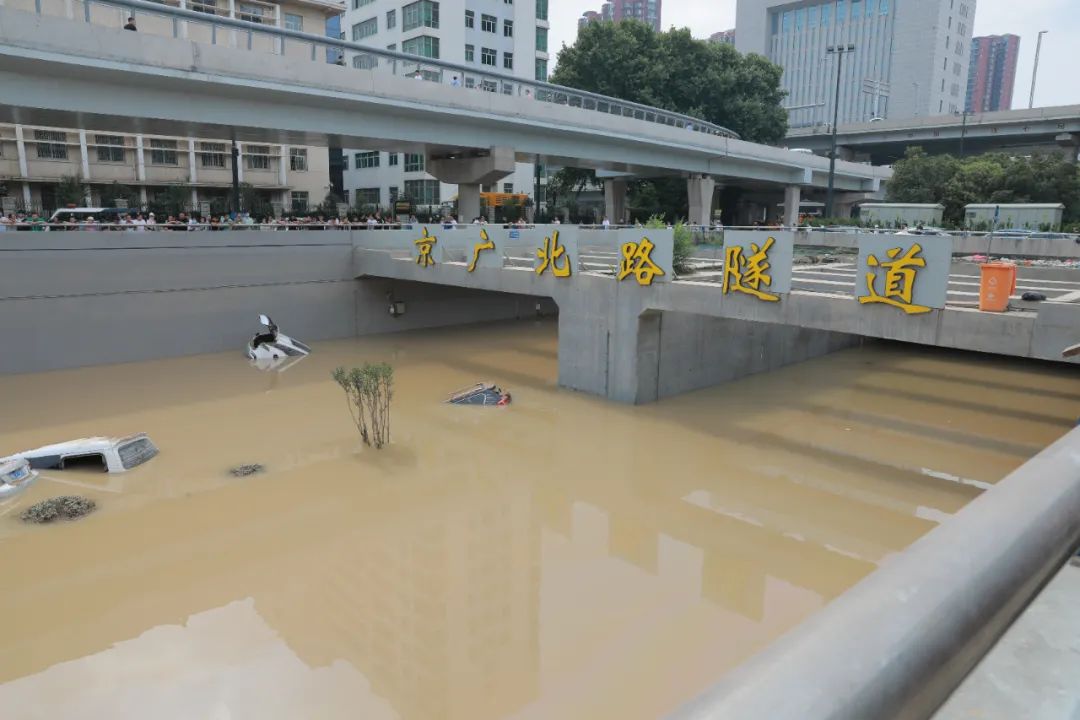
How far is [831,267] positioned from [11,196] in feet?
154

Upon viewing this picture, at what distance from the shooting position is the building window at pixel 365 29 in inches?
2208

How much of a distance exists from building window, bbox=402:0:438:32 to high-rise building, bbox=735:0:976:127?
42021 millimetres

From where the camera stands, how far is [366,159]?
5938 centimetres

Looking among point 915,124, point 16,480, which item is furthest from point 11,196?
point 915,124

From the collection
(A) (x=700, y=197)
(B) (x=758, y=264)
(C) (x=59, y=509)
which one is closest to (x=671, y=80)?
(A) (x=700, y=197)

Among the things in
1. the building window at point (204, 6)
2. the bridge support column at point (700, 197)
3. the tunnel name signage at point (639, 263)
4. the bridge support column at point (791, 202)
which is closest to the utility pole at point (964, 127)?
the bridge support column at point (791, 202)

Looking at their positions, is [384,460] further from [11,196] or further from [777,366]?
[11,196]

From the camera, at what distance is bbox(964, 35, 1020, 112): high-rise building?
155250 mm

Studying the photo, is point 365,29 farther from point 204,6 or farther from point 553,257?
point 553,257

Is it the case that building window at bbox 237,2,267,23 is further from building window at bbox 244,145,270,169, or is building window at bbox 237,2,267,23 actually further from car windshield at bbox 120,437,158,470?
car windshield at bbox 120,437,158,470

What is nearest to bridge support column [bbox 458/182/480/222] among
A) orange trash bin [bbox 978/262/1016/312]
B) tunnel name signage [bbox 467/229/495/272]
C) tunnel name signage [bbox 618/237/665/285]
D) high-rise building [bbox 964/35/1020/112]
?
tunnel name signage [bbox 467/229/495/272]

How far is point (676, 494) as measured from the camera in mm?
12047

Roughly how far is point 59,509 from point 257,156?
45.1m

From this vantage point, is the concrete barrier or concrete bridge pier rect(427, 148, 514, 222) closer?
the concrete barrier
